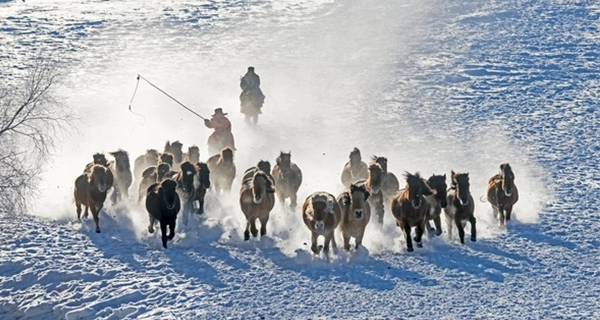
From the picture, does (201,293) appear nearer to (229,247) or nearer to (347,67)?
(229,247)

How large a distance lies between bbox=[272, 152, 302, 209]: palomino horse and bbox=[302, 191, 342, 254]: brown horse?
3.21 metres

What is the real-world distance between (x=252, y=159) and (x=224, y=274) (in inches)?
377

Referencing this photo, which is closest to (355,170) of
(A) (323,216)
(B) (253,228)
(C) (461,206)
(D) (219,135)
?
(B) (253,228)

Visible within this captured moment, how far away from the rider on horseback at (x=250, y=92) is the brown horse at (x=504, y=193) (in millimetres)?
12317

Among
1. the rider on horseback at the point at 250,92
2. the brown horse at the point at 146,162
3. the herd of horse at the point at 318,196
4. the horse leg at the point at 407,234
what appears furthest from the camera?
the rider on horseback at the point at 250,92

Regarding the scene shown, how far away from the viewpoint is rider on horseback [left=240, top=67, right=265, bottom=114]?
29.5 meters

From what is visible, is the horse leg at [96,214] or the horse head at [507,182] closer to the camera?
the horse head at [507,182]

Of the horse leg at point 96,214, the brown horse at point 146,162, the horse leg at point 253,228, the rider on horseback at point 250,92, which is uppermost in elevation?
the rider on horseback at point 250,92

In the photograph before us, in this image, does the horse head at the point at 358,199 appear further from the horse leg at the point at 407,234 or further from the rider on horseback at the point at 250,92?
the rider on horseback at the point at 250,92

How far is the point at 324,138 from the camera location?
94.4ft

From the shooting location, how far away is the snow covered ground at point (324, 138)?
619 inches

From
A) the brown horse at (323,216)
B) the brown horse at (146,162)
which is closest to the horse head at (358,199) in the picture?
the brown horse at (323,216)

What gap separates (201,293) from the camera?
15742 mm

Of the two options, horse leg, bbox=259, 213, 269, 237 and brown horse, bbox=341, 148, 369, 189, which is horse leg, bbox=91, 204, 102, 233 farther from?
brown horse, bbox=341, 148, 369, 189
